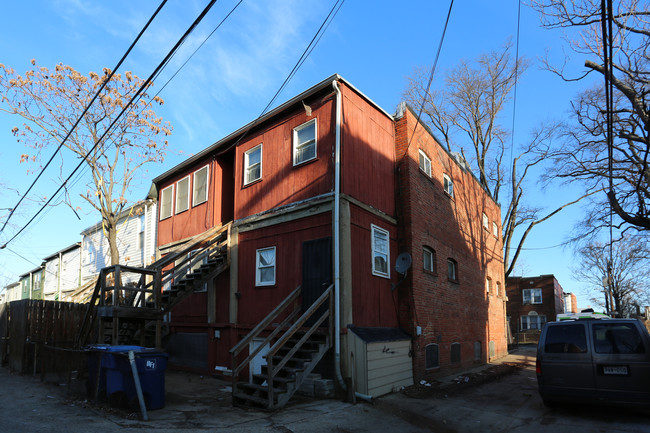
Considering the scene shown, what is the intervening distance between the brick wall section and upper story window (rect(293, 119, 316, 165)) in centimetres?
295

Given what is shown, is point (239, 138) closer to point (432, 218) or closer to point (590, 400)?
point (432, 218)

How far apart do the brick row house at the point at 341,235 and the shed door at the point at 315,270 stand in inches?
1.0

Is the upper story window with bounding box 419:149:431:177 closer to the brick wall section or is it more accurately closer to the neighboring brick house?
the brick wall section

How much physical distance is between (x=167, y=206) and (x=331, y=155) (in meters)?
9.85

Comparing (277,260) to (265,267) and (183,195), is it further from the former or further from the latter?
(183,195)

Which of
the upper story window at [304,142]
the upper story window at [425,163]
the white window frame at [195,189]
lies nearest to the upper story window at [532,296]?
the upper story window at [425,163]

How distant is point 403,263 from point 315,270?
2.49m

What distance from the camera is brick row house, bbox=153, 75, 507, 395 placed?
411 inches

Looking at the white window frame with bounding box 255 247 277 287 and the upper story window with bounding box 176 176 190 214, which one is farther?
the upper story window with bounding box 176 176 190 214

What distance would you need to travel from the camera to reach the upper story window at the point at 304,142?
38.4ft

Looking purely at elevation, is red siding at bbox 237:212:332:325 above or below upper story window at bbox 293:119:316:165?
below

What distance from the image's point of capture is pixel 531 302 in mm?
45406

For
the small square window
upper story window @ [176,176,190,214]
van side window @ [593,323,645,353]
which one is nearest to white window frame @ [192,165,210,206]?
the small square window

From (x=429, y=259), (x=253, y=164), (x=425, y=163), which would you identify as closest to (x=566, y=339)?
(x=429, y=259)
